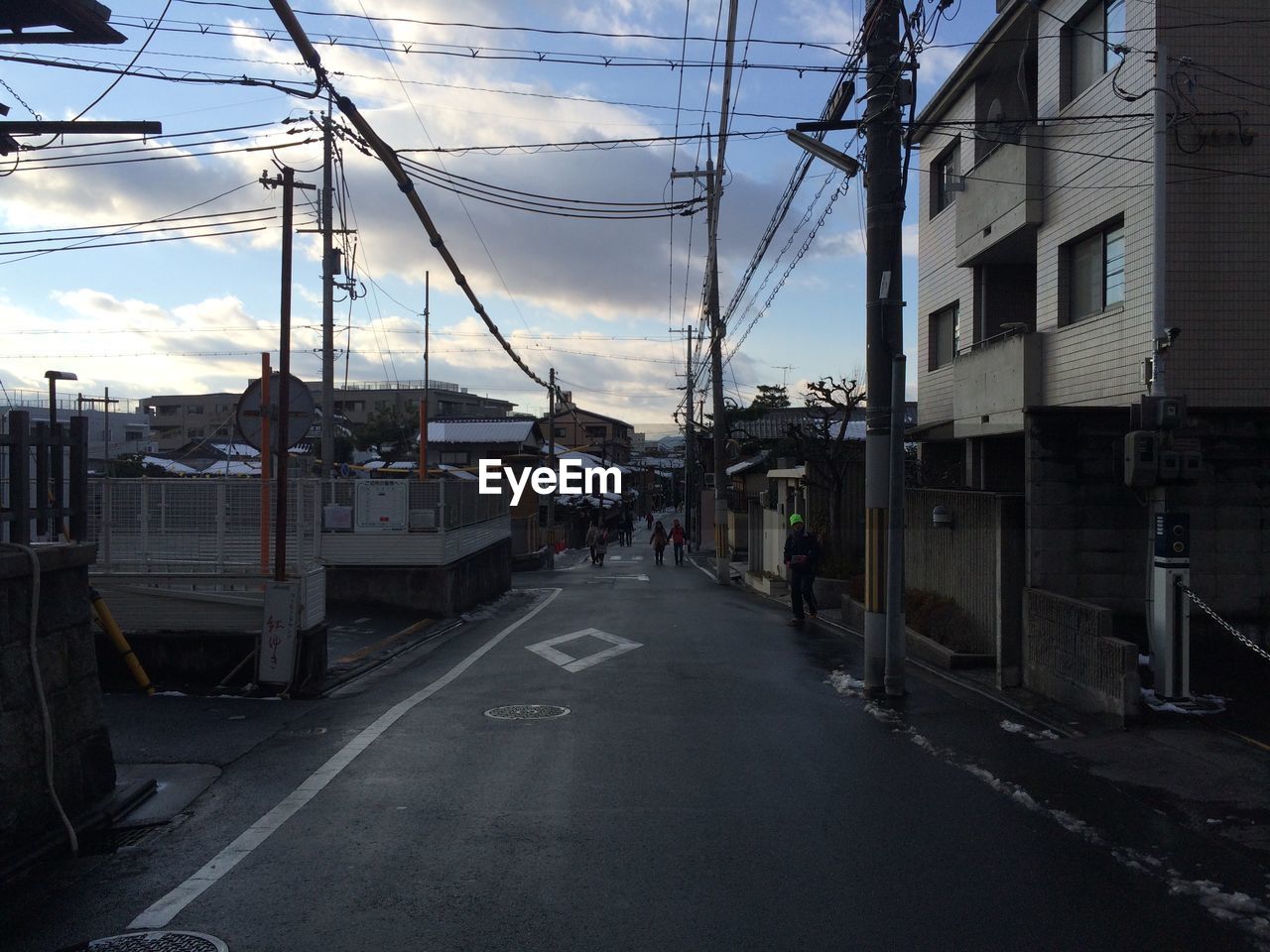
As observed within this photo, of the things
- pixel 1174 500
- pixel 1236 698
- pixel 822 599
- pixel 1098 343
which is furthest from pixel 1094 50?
pixel 822 599

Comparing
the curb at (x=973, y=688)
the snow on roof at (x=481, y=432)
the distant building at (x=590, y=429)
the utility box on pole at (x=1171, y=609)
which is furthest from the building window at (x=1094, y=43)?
the distant building at (x=590, y=429)

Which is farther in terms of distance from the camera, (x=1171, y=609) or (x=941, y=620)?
(x=941, y=620)

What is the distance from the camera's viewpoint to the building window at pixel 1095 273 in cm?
1390

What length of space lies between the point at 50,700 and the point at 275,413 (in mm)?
5851

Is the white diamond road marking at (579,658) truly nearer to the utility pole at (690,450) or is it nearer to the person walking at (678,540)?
the person walking at (678,540)

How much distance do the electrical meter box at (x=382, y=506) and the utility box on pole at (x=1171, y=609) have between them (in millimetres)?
13004

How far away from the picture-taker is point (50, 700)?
20.2 feet

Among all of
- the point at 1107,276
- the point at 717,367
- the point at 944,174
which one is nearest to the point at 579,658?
the point at 1107,276

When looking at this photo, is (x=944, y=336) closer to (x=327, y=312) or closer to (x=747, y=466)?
(x=327, y=312)

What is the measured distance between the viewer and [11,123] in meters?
8.11

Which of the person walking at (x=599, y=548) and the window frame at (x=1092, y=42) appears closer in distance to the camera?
the window frame at (x=1092, y=42)

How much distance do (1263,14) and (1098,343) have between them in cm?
442

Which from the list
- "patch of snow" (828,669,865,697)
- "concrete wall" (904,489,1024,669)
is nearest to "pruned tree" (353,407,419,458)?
"concrete wall" (904,489,1024,669)

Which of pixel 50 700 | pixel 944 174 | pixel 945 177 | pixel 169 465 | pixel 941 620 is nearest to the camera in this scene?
pixel 50 700
